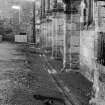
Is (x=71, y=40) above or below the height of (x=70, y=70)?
above

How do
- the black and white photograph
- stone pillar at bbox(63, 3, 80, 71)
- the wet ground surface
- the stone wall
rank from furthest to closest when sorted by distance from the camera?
1. stone pillar at bbox(63, 3, 80, 71)
2. the stone wall
3. the wet ground surface
4. the black and white photograph

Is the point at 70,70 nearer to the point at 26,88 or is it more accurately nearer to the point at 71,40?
the point at 71,40

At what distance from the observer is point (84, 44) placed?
11617 mm

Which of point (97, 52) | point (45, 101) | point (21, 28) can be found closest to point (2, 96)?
point (45, 101)

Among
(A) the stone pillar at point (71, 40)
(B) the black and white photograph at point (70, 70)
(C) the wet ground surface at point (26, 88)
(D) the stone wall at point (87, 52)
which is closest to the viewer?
(B) the black and white photograph at point (70, 70)

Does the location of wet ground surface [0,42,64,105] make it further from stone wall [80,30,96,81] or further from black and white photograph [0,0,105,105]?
stone wall [80,30,96,81]

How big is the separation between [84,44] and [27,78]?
3465 mm

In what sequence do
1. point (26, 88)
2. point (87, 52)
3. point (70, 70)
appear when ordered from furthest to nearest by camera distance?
point (70, 70), point (87, 52), point (26, 88)

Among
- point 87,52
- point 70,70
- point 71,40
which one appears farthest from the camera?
point 71,40

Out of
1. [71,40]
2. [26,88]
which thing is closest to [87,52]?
[71,40]

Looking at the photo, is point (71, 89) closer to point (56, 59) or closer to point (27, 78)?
point (27, 78)

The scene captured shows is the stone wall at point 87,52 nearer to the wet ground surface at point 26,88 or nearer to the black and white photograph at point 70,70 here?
the black and white photograph at point 70,70

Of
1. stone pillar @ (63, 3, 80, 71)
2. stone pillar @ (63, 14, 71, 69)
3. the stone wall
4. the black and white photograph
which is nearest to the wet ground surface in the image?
the black and white photograph

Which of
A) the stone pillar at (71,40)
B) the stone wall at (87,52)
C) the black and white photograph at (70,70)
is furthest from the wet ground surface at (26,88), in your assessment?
the stone wall at (87,52)
